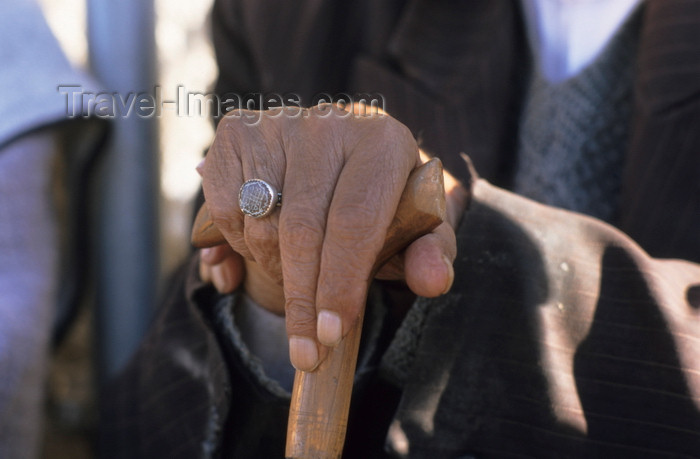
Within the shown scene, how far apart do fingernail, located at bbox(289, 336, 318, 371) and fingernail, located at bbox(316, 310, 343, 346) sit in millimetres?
12

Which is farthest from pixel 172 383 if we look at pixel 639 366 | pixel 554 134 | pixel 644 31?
pixel 644 31

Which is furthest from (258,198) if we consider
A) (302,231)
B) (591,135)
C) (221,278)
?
(591,135)

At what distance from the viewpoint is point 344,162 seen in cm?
44

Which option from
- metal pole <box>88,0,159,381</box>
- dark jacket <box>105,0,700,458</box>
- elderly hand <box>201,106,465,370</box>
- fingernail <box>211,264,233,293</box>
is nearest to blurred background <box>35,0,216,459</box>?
metal pole <box>88,0,159,381</box>

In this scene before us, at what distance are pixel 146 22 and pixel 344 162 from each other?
0.72 meters

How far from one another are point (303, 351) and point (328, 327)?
0.03 m

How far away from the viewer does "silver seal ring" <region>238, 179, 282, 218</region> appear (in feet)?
1.42

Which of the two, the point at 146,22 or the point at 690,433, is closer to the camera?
the point at 690,433

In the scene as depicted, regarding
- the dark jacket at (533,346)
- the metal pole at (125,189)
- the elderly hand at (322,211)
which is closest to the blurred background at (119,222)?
the metal pole at (125,189)

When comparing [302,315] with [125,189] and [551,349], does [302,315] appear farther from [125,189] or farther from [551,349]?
[125,189]

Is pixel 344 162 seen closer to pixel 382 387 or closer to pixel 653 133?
pixel 382 387

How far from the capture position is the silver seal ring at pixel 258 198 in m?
0.43

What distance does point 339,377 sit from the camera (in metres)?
0.44

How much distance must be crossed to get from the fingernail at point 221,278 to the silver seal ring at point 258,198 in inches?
6.8
